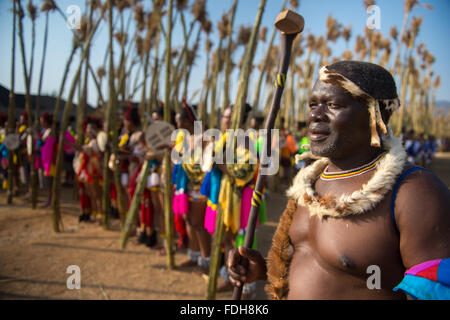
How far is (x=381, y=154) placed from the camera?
124 cm

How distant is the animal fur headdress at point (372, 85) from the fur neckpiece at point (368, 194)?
106mm

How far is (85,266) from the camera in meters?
3.85

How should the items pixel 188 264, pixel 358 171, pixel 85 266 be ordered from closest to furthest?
1. pixel 358 171
2. pixel 85 266
3. pixel 188 264

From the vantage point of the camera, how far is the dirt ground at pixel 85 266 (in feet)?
10.7

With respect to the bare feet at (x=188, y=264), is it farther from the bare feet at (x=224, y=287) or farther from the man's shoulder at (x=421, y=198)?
the man's shoulder at (x=421, y=198)

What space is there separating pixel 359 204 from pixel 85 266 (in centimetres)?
386

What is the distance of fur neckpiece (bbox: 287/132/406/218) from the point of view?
1.08 metres

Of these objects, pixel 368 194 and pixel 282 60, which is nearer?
pixel 368 194

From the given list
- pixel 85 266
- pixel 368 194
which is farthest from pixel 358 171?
pixel 85 266

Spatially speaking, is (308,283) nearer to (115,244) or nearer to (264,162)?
(264,162)

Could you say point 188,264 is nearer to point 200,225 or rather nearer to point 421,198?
point 200,225

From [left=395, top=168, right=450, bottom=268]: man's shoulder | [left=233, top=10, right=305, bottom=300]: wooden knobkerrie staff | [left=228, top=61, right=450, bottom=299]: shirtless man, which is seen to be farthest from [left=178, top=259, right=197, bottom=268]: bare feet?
[left=395, top=168, right=450, bottom=268]: man's shoulder

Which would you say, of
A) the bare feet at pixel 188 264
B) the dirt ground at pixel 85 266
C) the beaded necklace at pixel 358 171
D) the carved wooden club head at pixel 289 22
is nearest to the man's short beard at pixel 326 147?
the beaded necklace at pixel 358 171

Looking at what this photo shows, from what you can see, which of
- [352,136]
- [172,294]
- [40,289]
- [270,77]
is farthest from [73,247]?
[270,77]
